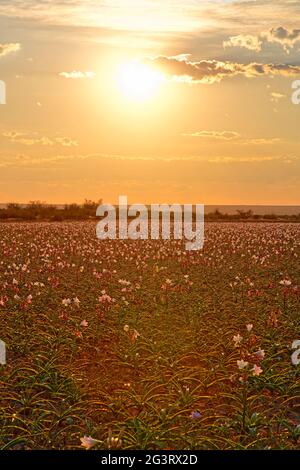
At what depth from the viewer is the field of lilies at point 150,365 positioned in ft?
23.4

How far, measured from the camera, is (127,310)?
12.5 metres

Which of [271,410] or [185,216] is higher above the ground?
[185,216]

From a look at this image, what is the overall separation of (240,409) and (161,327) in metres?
3.73

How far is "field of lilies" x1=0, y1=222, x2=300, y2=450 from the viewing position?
7.12m

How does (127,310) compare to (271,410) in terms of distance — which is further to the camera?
(127,310)

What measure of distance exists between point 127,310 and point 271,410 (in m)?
5.02

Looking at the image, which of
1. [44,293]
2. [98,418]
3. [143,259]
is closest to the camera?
[98,418]

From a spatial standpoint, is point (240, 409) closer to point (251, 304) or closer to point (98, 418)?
point (98, 418)

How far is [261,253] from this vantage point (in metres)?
21.6

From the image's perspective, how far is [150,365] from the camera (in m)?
9.29
